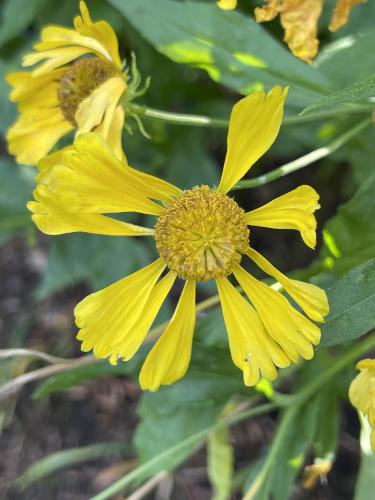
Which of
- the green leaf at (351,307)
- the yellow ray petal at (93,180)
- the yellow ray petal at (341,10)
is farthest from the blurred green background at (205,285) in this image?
the yellow ray petal at (93,180)

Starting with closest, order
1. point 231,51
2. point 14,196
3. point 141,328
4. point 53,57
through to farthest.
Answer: point 141,328
point 53,57
point 231,51
point 14,196

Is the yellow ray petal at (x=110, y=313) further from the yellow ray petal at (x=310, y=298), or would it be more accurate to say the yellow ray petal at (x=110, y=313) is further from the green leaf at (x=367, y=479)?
the green leaf at (x=367, y=479)

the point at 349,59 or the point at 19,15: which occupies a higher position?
the point at 349,59

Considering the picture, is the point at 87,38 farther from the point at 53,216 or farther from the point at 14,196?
the point at 14,196


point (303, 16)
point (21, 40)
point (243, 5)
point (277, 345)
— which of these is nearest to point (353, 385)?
point (277, 345)

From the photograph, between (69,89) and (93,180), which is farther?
(69,89)

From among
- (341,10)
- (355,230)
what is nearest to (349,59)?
(341,10)
